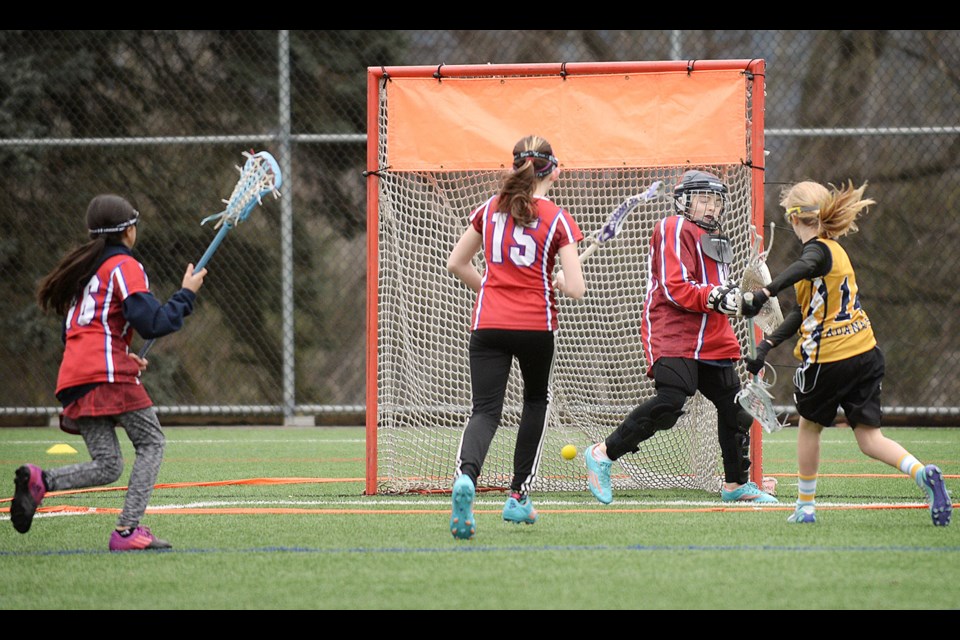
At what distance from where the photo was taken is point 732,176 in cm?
741

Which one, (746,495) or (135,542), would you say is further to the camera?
(746,495)

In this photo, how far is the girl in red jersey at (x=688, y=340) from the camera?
6.36 m

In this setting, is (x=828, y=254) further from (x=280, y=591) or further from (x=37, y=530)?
(x=37, y=530)

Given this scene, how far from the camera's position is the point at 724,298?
6.02 meters

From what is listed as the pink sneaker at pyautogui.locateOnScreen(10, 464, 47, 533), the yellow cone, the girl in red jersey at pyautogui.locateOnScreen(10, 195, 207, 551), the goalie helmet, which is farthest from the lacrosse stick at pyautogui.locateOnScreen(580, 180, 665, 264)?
the yellow cone

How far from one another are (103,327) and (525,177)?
5.97 feet

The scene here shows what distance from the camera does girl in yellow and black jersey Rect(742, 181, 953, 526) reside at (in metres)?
5.52

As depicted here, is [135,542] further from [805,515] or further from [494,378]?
[805,515]

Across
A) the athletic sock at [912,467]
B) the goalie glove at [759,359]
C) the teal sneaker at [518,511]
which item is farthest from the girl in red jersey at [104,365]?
the athletic sock at [912,467]

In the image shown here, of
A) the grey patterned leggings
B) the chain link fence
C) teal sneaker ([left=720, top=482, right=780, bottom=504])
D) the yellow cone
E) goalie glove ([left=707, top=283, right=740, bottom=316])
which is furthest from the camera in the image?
the chain link fence

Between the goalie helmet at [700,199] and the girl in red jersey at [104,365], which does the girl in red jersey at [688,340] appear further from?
the girl in red jersey at [104,365]

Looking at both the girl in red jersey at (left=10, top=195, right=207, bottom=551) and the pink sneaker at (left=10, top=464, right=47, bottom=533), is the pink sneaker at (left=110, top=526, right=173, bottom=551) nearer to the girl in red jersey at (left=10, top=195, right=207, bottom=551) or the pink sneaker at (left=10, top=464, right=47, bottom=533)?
the girl in red jersey at (left=10, top=195, right=207, bottom=551)

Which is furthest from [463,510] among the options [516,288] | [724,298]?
[724,298]

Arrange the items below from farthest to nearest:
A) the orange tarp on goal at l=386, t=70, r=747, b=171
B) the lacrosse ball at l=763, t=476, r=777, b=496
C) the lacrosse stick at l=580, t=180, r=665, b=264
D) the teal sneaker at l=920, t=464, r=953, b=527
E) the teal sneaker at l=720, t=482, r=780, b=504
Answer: the orange tarp on goal at l=386, t=70, r=747, b=171
the lacrosse ball at l=763, t=476, r=777, b=496
the teal sneaker at l=720, t=482, r=780, b=504
the lacrosse stick at l=580, t=180, r=665, b=264
the teal sneaker at l=920, t=464, r=953, b=527
